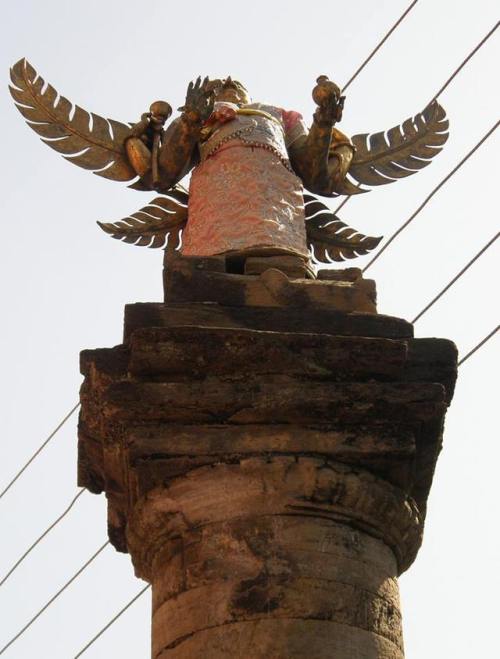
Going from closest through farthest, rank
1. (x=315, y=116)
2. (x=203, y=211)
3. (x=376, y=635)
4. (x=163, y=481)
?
(x=376, y=635) → (x=163, y=481) → (x=203, y=211) → (x=315, y=116)

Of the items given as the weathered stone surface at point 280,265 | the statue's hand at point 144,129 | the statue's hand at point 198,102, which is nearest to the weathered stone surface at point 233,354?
the weathered stone surface at point 280,265

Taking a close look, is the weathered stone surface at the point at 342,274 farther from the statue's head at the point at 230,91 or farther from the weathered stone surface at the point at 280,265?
the statue's head at the point at 230,91

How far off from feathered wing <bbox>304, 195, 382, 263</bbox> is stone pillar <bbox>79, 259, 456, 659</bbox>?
1.78 metres

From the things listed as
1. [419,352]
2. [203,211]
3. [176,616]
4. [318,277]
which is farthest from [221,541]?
[203,211]

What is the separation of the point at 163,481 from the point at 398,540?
876 mm

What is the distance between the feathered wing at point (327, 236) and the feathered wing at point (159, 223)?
0.64 m

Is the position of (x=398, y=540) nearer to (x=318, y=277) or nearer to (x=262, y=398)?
(x=262, y=398)

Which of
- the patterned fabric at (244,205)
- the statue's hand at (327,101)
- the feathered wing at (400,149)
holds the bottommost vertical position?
the patterned fabric at (244,205)

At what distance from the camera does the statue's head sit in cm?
754

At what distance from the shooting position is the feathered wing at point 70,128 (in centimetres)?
744

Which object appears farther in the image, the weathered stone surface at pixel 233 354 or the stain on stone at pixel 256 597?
the weathered stone surface at pixel 233 354

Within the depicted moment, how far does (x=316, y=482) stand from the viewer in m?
5.10

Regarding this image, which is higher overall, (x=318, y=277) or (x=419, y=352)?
(x=318, y=277)

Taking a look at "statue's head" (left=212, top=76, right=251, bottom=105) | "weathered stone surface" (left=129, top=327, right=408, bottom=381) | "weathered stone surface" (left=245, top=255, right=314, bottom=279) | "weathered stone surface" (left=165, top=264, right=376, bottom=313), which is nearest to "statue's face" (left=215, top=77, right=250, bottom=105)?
"statue's head" (left=212, top=76, right=251, bottom=105)
